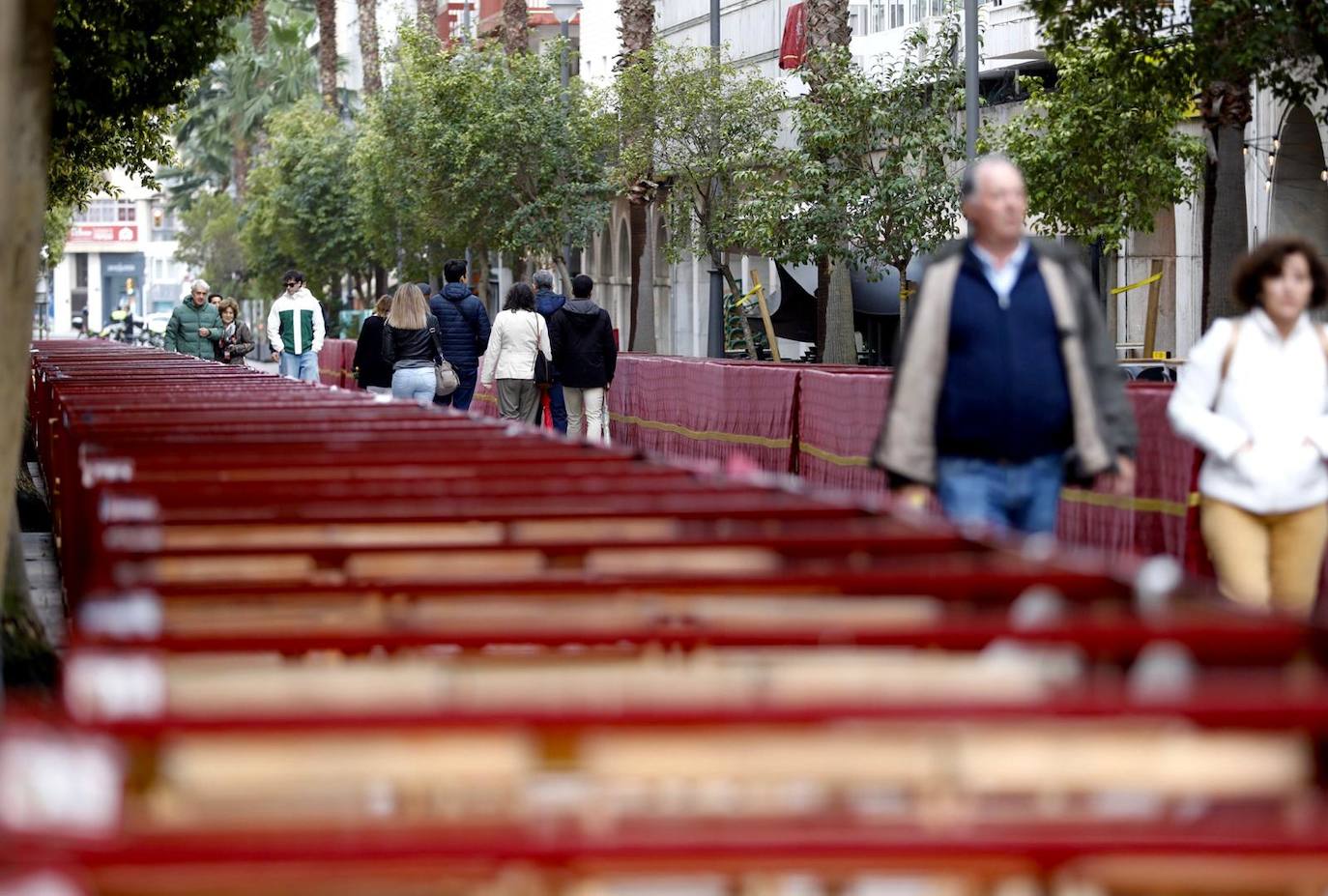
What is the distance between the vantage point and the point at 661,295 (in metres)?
60.7

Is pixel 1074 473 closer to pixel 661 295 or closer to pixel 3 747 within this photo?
pixel 3 747

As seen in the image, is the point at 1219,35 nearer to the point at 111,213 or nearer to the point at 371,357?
the point at 371,357

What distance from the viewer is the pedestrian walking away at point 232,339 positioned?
30.7m

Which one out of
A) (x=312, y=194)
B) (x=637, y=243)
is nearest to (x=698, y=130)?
(x=637, y=243)

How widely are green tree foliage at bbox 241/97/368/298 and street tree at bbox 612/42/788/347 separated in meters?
24.2

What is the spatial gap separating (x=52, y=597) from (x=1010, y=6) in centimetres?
2708

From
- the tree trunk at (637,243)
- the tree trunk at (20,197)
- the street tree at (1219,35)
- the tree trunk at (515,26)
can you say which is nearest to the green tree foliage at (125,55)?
the street tree at (1219,35)

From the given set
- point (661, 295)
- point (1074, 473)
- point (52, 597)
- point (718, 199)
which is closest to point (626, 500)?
point (1074, 473)

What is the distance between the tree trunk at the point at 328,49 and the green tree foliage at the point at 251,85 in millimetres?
3247

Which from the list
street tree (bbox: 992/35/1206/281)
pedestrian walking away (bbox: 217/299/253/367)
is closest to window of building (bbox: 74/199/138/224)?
pedestrian walking away (bbox: 217/299/253/367)

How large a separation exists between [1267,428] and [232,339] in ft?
76.7

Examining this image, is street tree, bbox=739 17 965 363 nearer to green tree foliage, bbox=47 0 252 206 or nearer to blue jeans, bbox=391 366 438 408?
blue jeans, bbox=391 366 438 408

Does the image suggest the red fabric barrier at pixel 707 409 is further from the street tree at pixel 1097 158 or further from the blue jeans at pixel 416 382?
the street tree at pixel 1097 158

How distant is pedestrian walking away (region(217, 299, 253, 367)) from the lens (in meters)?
30.7
